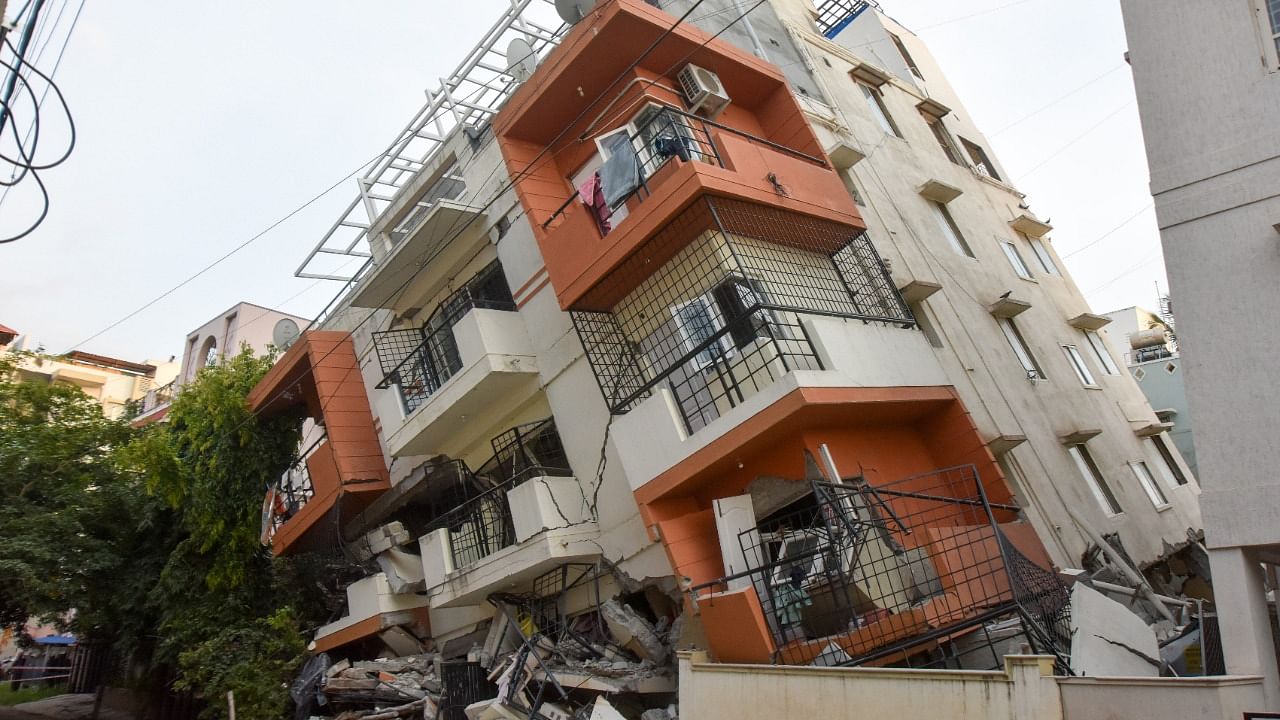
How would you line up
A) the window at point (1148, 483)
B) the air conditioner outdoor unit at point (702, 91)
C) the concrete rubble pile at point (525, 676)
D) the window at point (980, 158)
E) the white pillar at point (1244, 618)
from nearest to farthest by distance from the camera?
the white pillar at point (1244, 618)
the concrete rubble pile at point (525, 676)
the air conditioner outdoor unit at point (702, 91)
the window at point (1148, 483)
the window at point (980, 158)

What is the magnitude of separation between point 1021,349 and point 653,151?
7.57 meters

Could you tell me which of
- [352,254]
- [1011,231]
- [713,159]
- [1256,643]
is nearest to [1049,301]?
[1011,231]

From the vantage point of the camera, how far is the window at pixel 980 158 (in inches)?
742

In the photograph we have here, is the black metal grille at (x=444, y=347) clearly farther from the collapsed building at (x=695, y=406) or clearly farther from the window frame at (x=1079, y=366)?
the window frame at (x=1079, y=366)

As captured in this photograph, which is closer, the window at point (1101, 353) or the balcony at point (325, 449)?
the balcony at point (325, 449)

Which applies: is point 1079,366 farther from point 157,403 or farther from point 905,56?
point 157,403

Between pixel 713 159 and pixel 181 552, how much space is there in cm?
1271

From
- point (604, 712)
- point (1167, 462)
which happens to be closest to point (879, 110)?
point (1167, 462)

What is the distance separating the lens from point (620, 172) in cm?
1096

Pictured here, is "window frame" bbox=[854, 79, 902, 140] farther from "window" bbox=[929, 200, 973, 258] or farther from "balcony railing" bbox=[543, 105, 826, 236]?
"balcony railing" bbox=[543, 105, 826, 236]

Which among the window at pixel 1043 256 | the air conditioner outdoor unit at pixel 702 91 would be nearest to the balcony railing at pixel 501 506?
the air conditioner outdoor unit at pixel 702 91

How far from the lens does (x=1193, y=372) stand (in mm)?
6844

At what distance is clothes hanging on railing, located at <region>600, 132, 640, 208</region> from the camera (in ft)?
35.4

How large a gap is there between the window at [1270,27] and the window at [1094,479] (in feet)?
24.3
